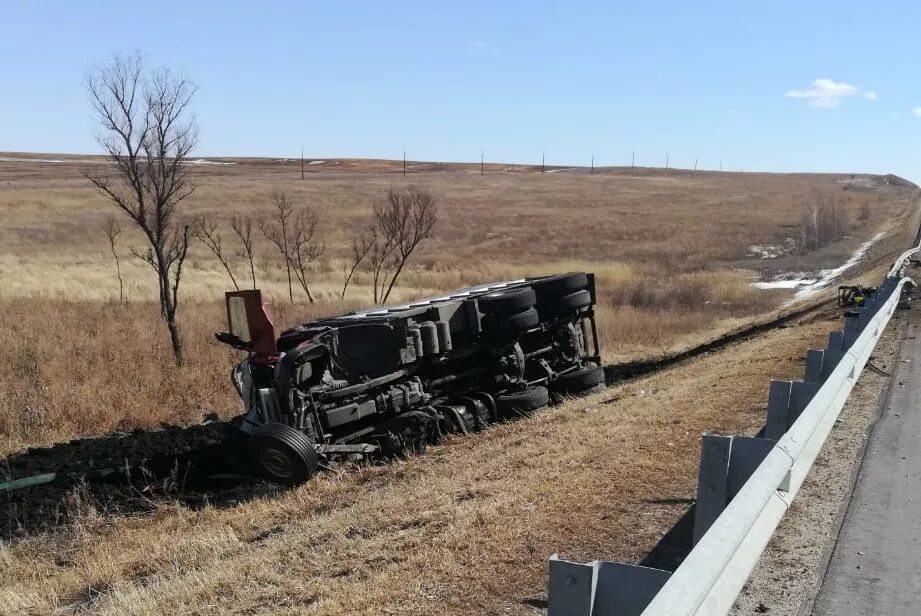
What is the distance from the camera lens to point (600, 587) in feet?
8.23

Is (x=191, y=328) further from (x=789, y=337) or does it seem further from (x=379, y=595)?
(x=379, y=595)

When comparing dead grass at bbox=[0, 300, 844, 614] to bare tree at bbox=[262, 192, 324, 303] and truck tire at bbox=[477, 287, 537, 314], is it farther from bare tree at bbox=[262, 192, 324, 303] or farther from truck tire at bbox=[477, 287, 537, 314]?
bare tree at bbox=[262, 192, 324, 303]

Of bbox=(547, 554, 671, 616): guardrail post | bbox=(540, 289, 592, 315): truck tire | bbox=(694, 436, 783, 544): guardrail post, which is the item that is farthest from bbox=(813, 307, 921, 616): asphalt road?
bbox=(540, 289, 592, 315): truck tire

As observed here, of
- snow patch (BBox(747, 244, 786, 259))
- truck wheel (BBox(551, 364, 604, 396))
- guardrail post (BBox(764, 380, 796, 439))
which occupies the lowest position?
truck wheel (BBox(551, 364, 604, 396))

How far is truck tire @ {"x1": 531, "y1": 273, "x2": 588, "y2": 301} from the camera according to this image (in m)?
12.0

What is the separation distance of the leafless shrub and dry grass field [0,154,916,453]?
1.40 metres

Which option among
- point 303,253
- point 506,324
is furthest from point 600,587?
point 303,253

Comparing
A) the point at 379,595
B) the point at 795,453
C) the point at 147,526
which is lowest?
the point at 147,526

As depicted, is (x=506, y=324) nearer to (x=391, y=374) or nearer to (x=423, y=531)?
(x=391, y=374)

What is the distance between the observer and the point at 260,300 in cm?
863

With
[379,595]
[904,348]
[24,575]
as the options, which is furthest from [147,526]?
[904,348]

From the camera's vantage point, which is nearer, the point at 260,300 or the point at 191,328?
the point at 260,300

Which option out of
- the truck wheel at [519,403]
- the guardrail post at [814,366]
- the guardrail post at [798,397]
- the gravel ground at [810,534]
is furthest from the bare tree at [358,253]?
the guardrail post at [798,397]

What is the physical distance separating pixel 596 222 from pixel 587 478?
59640 millimetres
